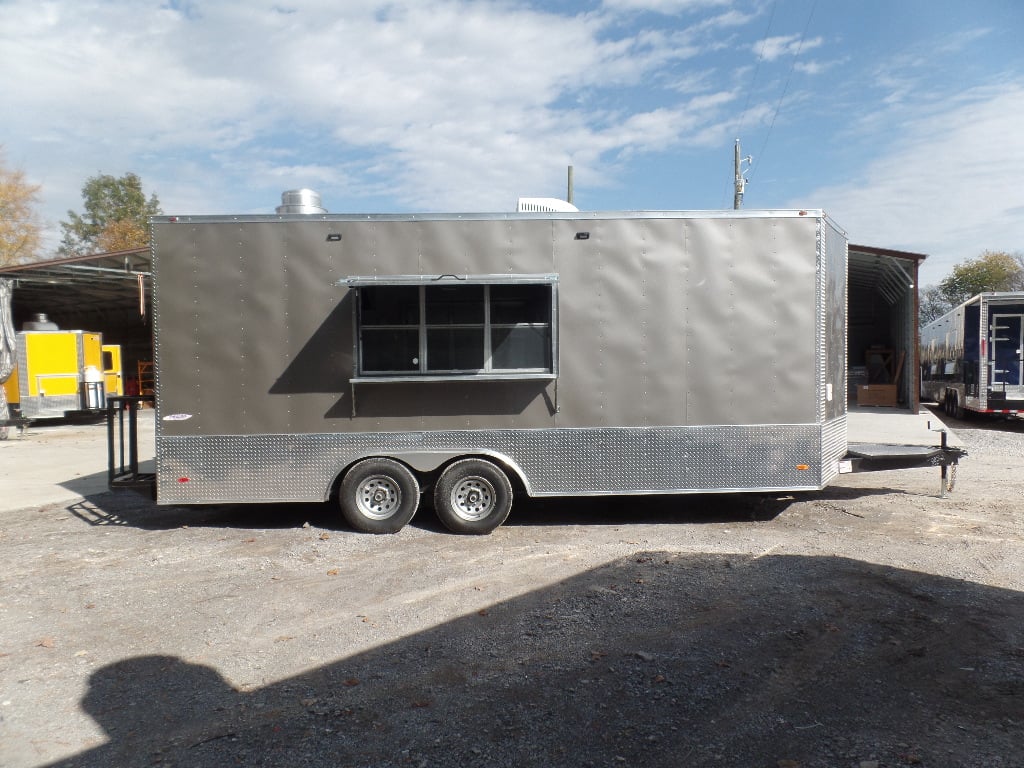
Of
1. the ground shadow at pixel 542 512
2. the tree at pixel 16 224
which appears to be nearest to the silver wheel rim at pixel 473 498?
the ground shadow at pixel 542 512

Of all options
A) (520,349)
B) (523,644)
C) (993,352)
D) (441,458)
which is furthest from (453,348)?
(993,352)

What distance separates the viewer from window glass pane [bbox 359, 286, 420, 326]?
680cm

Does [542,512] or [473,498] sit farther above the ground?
[473,498]

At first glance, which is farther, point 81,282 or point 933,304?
point 933,304

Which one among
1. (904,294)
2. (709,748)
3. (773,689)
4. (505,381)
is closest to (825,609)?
(773,689)

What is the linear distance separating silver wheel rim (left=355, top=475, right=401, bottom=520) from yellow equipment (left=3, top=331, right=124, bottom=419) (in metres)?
14.8

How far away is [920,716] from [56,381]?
2026 cm

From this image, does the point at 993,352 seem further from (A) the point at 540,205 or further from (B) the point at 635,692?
(B) the point at 635,692

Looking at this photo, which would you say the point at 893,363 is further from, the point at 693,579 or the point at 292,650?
the point at 292,650

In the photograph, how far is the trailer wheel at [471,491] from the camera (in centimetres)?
689

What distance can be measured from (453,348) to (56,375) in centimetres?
1595

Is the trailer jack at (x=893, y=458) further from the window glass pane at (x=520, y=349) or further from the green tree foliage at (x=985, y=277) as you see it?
the green tree foliage at (x=985, y=277)

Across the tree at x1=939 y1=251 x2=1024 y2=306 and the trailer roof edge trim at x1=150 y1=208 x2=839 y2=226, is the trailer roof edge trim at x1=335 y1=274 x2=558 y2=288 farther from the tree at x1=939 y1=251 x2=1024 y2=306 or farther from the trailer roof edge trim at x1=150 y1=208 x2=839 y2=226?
the tree at x1=939 y1=251 x2=1024 y2=306

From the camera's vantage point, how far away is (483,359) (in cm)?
684
